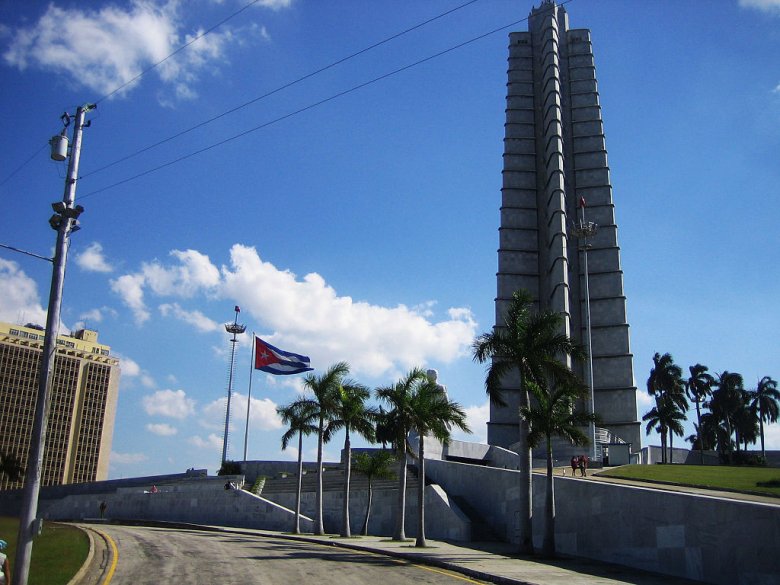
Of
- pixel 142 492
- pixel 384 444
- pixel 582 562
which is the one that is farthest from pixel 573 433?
pixel 142 492

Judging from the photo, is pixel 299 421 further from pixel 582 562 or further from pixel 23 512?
pixel 23 512

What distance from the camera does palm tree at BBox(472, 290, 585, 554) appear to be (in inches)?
983

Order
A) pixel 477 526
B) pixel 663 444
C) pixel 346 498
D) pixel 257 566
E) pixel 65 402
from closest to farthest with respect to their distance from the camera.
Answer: pixel 257 566
pixel 477 526
pixel 346 498
pixel 663 444
pixel 65 402

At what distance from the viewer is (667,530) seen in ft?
62.0

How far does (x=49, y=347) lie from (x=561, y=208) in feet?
228

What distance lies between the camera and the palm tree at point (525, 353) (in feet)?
81.9

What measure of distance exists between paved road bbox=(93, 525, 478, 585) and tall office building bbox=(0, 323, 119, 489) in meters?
104

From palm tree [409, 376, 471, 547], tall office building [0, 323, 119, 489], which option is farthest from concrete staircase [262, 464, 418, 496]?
tall office building [0, 323, 119, 489]

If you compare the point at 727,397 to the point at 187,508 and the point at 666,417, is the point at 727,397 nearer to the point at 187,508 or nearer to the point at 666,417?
the point at 666,417

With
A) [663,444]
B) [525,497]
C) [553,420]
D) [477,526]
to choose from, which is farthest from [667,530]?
[663,444]

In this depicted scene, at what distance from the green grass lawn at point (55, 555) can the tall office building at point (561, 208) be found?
53.2m

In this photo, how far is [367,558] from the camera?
2236 centimetres

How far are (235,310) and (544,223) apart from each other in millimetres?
38179

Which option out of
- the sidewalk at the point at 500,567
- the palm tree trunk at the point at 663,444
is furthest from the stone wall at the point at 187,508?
the palm tree trunk at the point at 663,444
